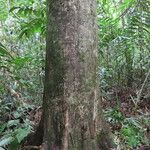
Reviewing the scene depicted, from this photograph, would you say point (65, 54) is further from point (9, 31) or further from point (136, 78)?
point (9, 31)

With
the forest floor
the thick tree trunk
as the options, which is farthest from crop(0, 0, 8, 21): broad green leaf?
the thick tree trunk

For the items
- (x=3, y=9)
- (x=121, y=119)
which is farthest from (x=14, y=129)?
(x=3, y=9)

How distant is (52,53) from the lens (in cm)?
278

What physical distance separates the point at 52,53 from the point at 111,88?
2491 mm

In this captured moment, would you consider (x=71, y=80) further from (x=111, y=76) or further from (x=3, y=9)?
(x=3, y=9)

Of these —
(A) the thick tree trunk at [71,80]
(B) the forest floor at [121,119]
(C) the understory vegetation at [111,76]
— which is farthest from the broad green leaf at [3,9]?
(A) the thick tree trunk at [71,80]

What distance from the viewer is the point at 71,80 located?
8.83 ft

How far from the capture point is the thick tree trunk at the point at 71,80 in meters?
2.69

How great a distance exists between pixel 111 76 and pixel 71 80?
2511 millimetres

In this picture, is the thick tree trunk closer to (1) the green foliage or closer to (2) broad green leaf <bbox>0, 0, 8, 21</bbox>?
(1) the green foliage

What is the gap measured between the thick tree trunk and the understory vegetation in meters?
0.49

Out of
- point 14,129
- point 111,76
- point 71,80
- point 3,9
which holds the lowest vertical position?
point 14,129

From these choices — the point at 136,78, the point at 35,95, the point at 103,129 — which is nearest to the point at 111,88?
the point at 136,78

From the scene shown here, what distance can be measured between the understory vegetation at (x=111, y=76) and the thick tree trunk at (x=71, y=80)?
1.61 ft
